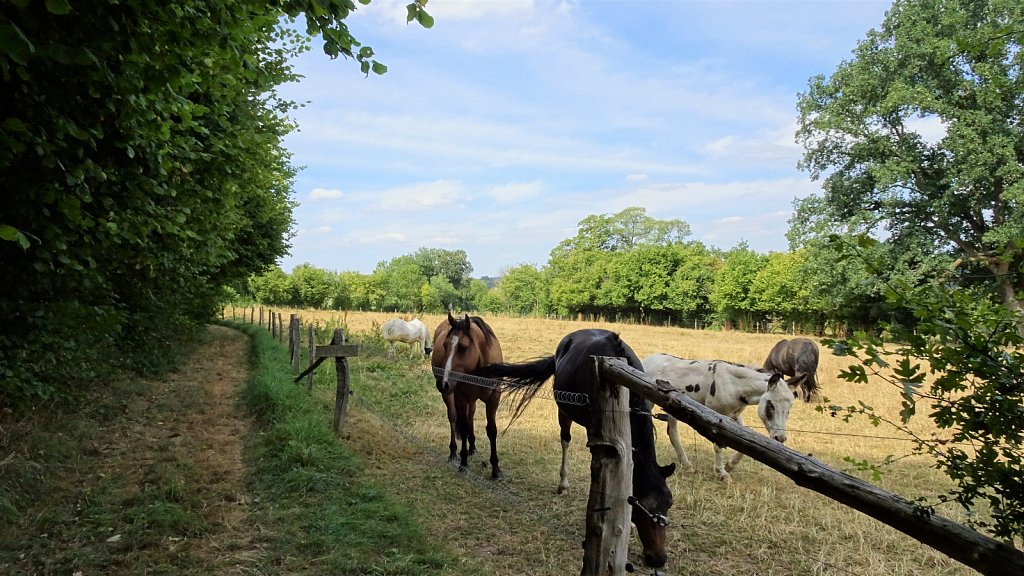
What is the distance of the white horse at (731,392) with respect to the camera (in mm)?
6566

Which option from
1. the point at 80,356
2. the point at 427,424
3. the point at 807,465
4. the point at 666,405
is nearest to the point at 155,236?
the point at 80,356

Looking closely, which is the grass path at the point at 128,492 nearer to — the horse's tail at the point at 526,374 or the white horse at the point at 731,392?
the horse's tail at the point at 526,374

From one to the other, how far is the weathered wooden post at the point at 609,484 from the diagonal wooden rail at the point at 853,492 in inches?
9.8

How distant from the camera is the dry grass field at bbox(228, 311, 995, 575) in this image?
4461mm

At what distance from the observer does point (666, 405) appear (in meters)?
2.69

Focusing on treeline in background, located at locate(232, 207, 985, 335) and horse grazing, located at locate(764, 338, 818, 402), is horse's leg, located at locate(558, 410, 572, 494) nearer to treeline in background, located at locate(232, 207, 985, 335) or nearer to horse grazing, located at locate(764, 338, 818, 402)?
horse grazing, located at locate(764, 338, 818, 402)

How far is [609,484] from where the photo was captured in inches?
121

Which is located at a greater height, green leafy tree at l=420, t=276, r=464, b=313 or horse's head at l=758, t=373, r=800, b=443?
green leafy tree at l=420, t=276, r=464, b=313

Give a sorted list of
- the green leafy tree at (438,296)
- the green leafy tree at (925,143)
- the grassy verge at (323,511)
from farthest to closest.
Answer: the green leafy tree at (438,296) < the green leafy tree at (925,143) < the grassy verge at (323,511)

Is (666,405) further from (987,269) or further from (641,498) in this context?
(987,269)

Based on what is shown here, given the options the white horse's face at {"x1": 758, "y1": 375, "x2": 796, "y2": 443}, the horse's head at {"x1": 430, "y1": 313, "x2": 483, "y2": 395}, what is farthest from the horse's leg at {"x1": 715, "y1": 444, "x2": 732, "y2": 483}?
the horse's head at {"x1": 430, "y1": 313, "x2": 483, "y2": 395}

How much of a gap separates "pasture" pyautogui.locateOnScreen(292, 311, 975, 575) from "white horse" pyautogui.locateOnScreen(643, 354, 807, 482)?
38cm

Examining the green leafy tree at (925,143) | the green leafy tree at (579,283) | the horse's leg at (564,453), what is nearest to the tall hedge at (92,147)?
the horse's leg at (564,453)

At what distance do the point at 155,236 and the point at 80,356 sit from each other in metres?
1.44
